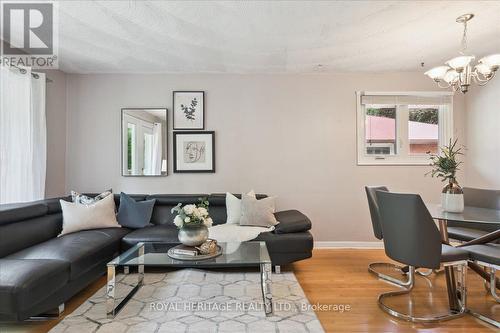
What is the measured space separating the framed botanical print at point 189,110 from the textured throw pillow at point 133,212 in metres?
1.15

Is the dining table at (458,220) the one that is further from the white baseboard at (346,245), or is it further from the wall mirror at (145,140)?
the wall mirror at (145,140)

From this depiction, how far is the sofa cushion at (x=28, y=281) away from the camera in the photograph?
5.51 ft

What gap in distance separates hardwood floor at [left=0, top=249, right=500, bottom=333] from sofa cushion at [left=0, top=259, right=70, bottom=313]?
348 mm

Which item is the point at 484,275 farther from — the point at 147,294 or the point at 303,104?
the point at 147,294

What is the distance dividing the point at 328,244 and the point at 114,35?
360 cm

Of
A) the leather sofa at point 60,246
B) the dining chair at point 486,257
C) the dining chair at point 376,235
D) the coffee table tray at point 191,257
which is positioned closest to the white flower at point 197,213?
the coffee table tray at point 191,257

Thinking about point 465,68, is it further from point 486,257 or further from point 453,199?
point 486,257

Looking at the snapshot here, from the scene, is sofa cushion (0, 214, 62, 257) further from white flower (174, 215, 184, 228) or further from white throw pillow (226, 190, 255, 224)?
white throw pillow (226, 190, 255, 224)

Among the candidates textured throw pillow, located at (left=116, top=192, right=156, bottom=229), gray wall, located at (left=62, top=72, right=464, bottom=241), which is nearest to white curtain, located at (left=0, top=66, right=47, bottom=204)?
gray wall, located at (left=62, top=72, right=464, bottom=241)

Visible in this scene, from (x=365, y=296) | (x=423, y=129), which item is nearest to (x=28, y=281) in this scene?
(x=365, y=296)

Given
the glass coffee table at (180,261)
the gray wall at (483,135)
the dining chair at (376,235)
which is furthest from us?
the gray wall at (483,135)

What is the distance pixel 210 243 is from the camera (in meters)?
2.39

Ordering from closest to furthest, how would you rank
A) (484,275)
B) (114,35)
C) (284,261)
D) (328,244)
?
(484,275)
(114,35)
(284,261)
(328,244)

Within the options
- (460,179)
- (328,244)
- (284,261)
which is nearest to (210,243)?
(284,261)
